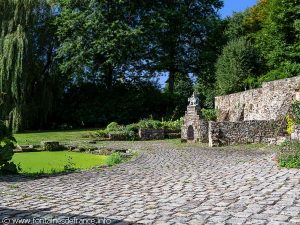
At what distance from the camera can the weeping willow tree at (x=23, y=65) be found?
2667 cm

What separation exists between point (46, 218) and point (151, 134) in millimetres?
18556

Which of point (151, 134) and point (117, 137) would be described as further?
point (151, 134)

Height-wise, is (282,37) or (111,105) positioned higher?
(282,37)

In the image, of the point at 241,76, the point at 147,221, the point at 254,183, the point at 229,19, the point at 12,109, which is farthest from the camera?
the point at 229,19

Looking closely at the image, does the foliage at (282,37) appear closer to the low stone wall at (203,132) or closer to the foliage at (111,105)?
the foliage at (111,105)

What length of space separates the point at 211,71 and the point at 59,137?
14.4 meters

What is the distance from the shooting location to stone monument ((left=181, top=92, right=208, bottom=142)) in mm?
20391

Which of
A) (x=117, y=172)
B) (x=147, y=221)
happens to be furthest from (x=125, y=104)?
(x=147, y=221)

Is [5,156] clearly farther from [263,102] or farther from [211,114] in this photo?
[211,114]

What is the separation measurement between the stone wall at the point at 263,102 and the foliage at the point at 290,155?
730 centimetres

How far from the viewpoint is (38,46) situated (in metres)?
30.6

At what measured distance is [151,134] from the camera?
945 inches

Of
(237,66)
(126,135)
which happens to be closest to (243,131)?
(126,135)

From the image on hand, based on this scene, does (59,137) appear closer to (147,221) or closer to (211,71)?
(211,71)
